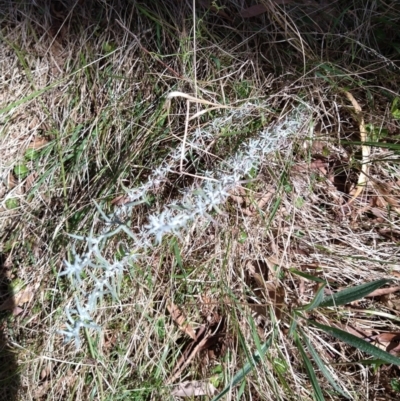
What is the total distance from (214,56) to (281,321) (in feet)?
2.88

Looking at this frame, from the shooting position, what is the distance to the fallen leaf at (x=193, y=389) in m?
1.36

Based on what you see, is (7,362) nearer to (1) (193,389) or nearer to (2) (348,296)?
(1) (193,389)

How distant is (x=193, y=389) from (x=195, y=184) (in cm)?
64

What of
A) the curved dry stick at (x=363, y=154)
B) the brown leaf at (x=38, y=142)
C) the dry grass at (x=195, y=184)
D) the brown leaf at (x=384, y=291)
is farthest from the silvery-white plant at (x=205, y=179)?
the brown leaf at (x=384, y=291)

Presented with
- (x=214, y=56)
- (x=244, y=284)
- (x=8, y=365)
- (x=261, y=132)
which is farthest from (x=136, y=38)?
(x=8, y=365)

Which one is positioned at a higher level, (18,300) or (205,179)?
(205,179)

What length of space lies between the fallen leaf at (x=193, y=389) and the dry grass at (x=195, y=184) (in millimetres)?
21

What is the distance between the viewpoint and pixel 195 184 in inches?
52.6

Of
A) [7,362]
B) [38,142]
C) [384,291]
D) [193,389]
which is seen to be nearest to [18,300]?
[7,362]

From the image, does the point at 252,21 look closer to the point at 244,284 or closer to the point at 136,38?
the point at 136,38

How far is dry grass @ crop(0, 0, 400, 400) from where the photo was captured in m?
1.35

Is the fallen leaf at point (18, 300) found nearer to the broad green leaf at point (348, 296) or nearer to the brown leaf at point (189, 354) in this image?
the brown leaf at point (189, 354)

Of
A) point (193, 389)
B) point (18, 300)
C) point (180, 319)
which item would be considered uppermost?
point (18, 300)

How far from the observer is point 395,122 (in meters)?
1.41
